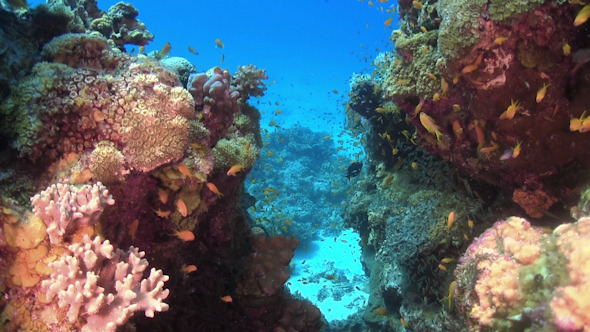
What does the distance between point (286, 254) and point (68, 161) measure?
159 inches

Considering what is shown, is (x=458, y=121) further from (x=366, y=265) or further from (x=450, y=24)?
(x=366, y=265)

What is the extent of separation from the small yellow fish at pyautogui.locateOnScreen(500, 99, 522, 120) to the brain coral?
4063 mm

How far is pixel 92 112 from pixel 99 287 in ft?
6.30

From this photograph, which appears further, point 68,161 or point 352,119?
point 352,119

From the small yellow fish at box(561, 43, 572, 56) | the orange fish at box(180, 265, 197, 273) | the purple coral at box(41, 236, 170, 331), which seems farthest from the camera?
the orange fish at box(180, 265, 197, 273)

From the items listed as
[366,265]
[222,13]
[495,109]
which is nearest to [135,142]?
[495,109]

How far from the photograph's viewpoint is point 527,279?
271 centimetres

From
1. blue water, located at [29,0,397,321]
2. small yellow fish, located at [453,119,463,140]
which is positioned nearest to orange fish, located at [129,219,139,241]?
small yellow fish, located at [453,119,463,140]

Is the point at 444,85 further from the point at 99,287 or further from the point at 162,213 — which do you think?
the point at 99,287

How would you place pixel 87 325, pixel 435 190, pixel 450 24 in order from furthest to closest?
1. pixel 435 190
2. pixel 450 24
3. pixel 87 325

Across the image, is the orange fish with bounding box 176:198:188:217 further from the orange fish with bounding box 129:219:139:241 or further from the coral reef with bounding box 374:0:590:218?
the coral reef with bounding box 374:0:590:218

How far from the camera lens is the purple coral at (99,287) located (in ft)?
8.64

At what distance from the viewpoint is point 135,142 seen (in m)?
3.68

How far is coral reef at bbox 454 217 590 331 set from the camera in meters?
2.18
